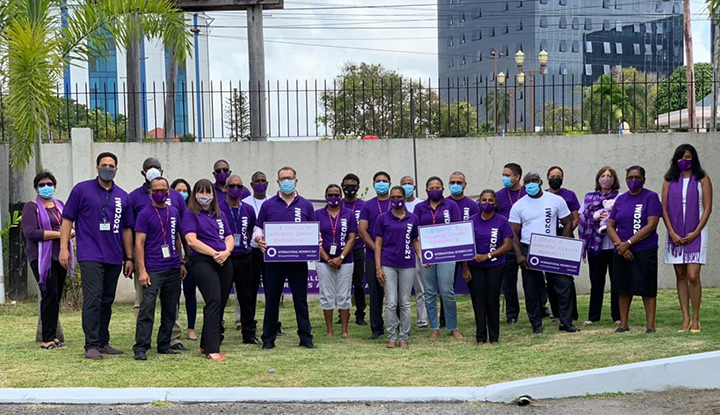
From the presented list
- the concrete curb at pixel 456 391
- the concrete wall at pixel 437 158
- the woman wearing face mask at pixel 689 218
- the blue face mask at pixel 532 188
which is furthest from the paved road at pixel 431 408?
the concrete wall at pixel 437 158

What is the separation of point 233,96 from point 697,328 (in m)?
8.29

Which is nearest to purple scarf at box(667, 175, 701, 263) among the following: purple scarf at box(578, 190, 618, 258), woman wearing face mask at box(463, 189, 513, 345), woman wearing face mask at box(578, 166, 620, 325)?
woman wearing face mask at box(578, 166, 620, 325)

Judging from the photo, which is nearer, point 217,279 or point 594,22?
point 217,279

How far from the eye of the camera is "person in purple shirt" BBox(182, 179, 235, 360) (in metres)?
9.02

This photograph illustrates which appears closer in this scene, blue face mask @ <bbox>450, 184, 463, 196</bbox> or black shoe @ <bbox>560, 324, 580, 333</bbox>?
black shoe @ <bbox>560, 324, 580, 333</bbox>

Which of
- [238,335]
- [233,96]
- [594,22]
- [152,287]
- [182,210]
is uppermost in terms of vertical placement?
[594,22]

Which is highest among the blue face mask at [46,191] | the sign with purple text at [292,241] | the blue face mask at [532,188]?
the blue face mask at [46,191]

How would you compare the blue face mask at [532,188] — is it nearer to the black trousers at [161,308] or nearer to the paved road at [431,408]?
the paved road at [431,408]

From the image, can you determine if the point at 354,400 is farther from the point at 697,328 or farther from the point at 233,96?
the point at 233,96

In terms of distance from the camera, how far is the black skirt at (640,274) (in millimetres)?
10039

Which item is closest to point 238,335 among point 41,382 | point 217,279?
point 217,279

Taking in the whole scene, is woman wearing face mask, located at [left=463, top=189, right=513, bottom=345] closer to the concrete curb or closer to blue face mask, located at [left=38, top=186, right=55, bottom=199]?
the concrete curb

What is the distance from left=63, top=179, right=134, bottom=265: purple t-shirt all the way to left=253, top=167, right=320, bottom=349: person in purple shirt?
5.34 ft

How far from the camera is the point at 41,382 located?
7.76 metres
